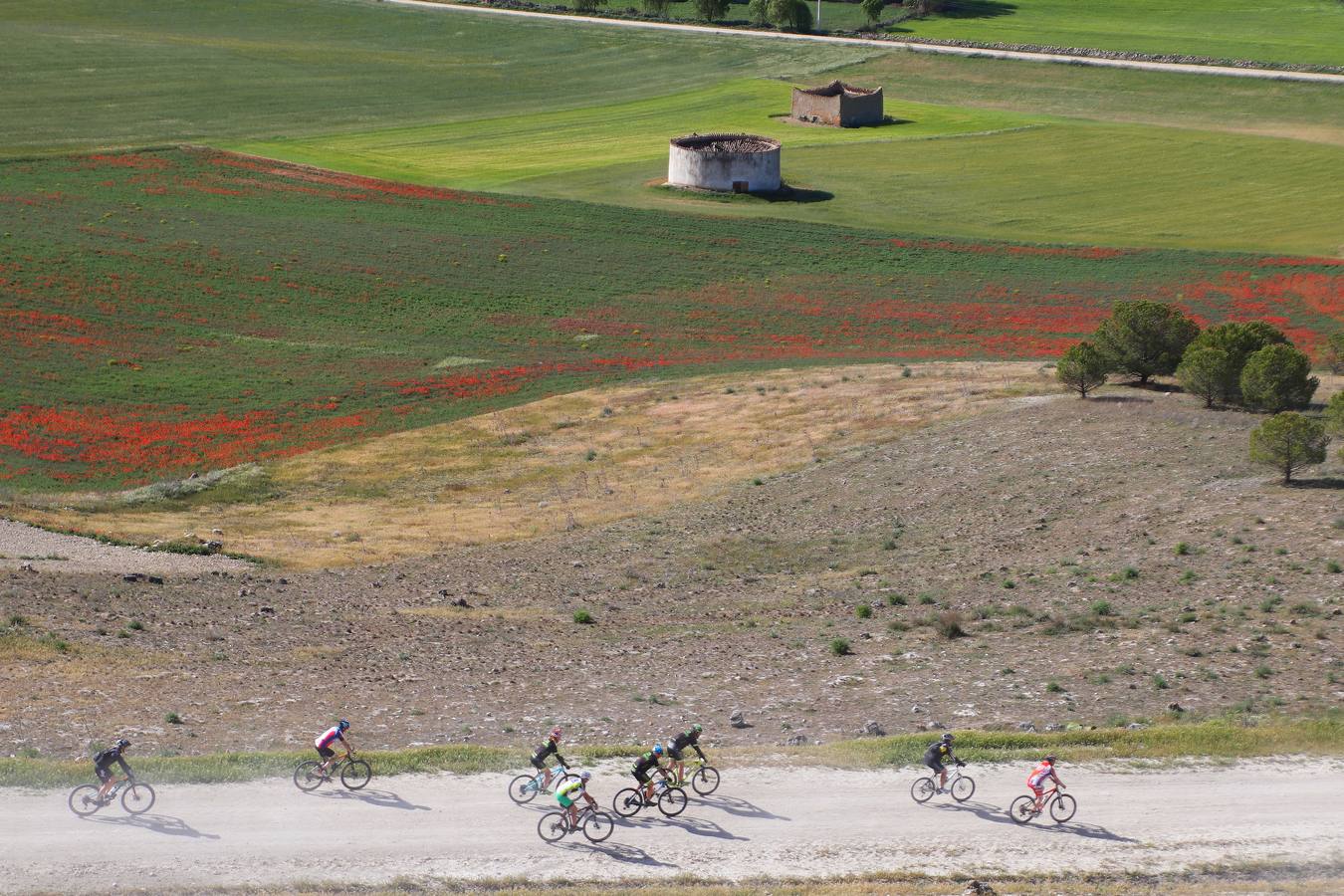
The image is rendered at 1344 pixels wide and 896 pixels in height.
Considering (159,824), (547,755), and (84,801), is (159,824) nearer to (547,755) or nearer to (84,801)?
(84,801)

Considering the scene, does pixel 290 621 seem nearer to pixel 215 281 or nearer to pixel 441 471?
pixel 441 471

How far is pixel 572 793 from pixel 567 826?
837 millimetres

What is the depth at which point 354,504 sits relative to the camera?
5425 centimetres

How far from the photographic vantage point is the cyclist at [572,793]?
25.8m

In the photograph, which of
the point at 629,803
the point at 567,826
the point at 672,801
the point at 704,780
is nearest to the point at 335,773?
the point at 567,826

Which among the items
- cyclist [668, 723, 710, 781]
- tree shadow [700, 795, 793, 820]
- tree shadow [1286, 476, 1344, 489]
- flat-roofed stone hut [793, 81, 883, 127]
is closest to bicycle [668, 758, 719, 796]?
tree shadow [700, 795, 793, 820]

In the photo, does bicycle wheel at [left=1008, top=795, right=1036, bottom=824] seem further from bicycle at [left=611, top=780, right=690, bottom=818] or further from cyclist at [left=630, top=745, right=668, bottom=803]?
cyclist at [left=630, top=745, right=668, bottom=803]

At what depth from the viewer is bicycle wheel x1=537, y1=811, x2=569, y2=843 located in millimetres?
26453

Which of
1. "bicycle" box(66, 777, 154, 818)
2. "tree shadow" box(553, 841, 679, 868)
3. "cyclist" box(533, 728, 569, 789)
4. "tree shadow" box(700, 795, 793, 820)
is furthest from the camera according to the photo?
"tree shadow" box(700, 795, 793, 820)

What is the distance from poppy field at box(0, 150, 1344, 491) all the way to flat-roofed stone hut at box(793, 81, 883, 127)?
34647 millimetres

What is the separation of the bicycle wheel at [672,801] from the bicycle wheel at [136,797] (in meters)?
9.08

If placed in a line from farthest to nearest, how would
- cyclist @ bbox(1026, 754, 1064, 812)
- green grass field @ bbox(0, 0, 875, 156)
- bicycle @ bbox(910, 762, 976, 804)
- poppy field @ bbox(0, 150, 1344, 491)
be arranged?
1. green grass field @ bbox(0, 0, 875, 156)
2. poppy field @ bbox(0, 150, 1344, 491)
3. bicycle @ bbox(910, 762, 976, 804)
4. cyclist @ bbox(1026, 754, 1064, 812)

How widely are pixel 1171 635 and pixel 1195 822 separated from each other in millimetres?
8617

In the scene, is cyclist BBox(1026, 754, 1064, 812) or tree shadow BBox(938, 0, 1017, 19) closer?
cyclist BBox(1026, 754, 1064, 812)
